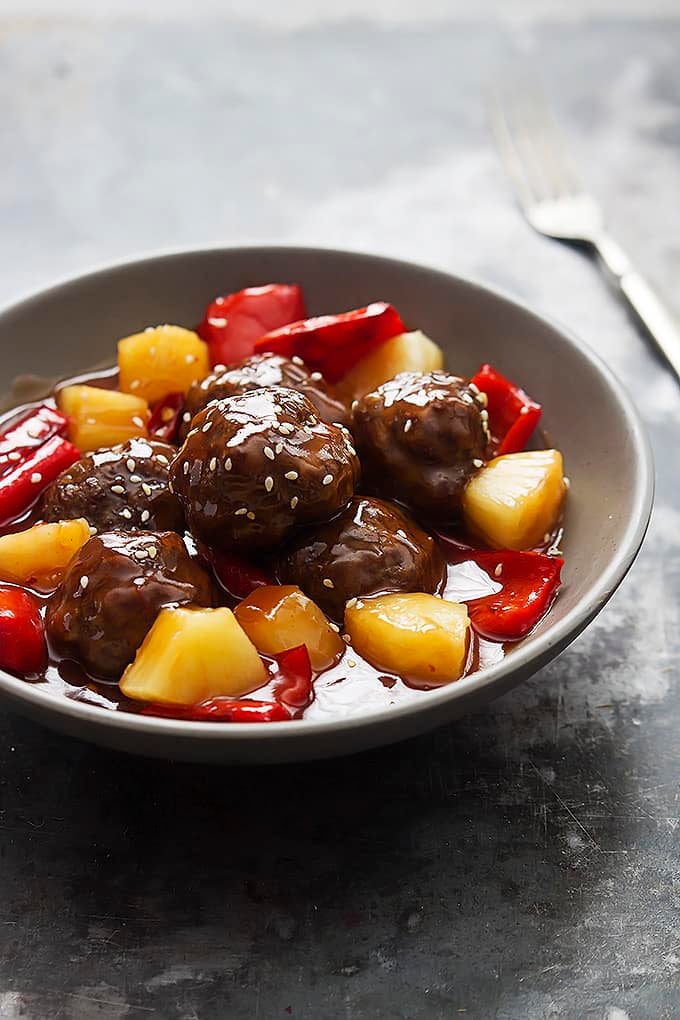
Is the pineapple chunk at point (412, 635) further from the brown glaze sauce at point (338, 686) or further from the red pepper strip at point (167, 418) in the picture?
the red pepper strip at point (167, 418)

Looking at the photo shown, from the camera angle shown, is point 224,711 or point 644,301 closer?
point 224,711

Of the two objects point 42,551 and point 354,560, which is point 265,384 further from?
point 42,551

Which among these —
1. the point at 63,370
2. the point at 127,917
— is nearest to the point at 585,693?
the point at 127,917

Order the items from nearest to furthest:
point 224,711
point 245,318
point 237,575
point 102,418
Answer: point 224,711 < point 237,575 < point 102,418 < point 245,318

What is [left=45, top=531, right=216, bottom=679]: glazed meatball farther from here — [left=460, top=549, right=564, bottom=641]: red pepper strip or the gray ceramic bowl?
[left=460, top=549, right=564, bottom=641]: red pepper strip

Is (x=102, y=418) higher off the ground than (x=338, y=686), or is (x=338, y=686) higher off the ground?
(x=102, y=418)

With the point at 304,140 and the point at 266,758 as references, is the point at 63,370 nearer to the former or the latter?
the point at 266,758

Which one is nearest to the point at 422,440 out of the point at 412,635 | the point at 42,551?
the point at 412,635
